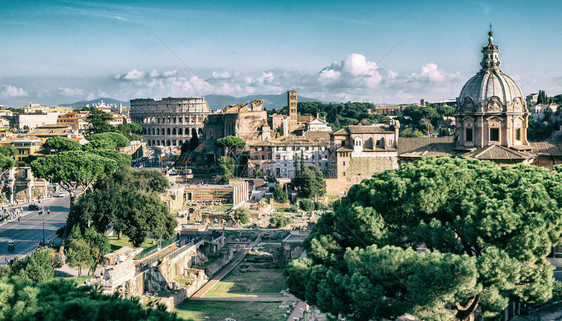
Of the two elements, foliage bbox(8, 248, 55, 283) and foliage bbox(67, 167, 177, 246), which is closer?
foliage bbox(8, 248, 55, 283)

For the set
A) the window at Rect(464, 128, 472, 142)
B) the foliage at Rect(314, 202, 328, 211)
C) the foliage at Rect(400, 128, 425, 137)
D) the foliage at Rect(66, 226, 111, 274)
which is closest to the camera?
the foliage at Rect(66, 226, 111, 274)

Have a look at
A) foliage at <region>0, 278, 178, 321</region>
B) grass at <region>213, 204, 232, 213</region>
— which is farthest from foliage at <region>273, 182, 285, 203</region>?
foliage at <region>0, 278, 178, 321</region>

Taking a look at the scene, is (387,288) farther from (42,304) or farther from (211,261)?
(211,261)

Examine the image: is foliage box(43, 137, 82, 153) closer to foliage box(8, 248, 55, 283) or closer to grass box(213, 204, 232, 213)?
grass box(213, 204, 232, 213)

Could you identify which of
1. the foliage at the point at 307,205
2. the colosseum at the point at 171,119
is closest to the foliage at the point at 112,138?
the foliage at the point at 307,205

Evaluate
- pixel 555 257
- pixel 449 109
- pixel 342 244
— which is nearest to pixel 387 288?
pixel 342 244

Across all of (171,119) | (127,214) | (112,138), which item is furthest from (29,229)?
(171,119)
